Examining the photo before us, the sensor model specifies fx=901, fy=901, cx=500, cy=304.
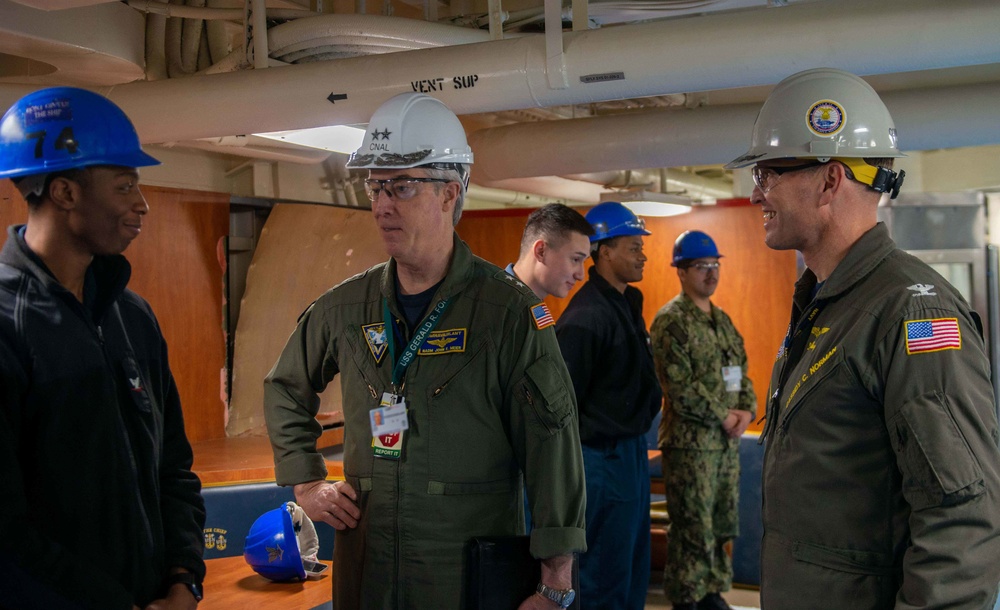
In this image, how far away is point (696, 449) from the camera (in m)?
4.39

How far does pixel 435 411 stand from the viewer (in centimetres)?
197

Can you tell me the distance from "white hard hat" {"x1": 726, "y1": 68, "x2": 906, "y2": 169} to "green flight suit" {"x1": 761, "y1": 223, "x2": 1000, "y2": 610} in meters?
0.17

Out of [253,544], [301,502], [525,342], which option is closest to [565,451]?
[525,342]

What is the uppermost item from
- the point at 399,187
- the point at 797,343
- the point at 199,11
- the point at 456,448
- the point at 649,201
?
the point at 199,11

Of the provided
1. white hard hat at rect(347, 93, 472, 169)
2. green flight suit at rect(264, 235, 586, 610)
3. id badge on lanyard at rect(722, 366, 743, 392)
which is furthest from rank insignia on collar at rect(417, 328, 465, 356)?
id badge on lanyard at rect(722, 366, 743, 392)

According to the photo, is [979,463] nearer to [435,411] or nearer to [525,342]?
[525,342]

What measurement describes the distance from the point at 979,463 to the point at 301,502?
1438 mm

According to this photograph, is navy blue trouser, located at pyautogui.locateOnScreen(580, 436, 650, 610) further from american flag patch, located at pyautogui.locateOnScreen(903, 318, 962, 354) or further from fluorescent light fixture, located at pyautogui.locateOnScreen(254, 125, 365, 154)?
american flag patch, located at pyautogui.locateOnScreen(903, 318, 962, 354)

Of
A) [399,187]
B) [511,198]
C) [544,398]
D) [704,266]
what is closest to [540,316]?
[544,398]

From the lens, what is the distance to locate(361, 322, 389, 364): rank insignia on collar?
6.79ft

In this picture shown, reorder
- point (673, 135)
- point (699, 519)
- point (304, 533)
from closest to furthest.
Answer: point (304, 533), point (699, 519), point (673, 135)

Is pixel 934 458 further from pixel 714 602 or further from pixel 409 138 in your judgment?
pixel 714 602

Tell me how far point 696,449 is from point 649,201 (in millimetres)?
1596

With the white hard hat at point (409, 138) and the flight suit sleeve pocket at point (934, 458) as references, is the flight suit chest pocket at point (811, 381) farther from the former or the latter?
the white hard hat at point (409, 138)
